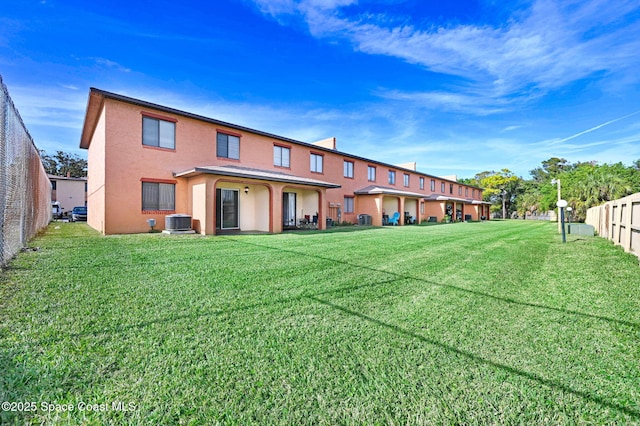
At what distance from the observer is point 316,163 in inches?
791

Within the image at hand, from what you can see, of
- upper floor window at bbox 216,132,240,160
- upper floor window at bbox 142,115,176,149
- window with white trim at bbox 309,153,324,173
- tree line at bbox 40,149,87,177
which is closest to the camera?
upper floor window at bbox 142,115,176,149

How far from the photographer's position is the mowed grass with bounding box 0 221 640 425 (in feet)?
6.20

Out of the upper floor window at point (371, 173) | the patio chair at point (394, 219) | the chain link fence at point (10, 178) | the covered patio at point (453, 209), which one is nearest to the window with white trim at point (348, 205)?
the upper floor window at point (371, 173)

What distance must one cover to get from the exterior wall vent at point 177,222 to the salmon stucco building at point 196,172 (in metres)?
0.47

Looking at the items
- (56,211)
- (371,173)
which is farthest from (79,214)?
(371,173)

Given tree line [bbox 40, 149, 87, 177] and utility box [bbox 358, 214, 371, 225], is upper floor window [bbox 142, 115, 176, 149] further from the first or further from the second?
tree line [bbox 40, 149, 87, 177]

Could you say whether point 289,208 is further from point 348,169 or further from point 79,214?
point 79,214

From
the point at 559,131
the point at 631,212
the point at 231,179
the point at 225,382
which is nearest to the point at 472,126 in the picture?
the point at 559,131

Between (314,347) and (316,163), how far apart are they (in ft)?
59.3

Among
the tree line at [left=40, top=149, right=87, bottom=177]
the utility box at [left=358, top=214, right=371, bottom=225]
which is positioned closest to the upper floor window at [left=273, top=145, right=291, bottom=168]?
the utility box at [left=358, top=214, right=371, bottom=225]

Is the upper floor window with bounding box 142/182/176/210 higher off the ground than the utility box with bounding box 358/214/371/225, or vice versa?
the upper floor window with bounding box 142/182/176/210

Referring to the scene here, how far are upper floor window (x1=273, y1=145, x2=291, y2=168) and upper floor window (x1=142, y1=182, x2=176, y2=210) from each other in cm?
621

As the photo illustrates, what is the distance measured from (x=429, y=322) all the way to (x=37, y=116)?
28.5 meters

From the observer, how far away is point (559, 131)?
27.8 m
